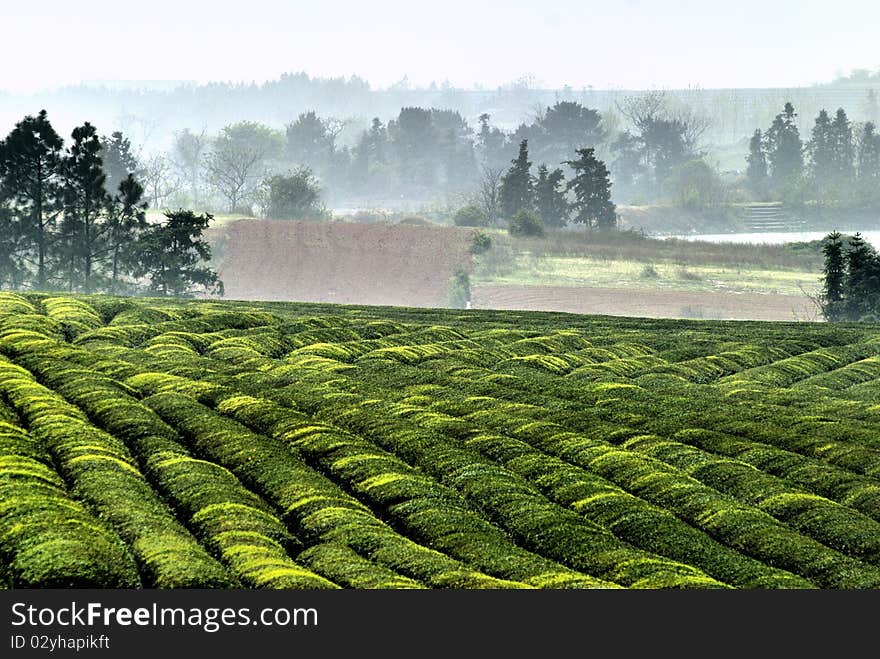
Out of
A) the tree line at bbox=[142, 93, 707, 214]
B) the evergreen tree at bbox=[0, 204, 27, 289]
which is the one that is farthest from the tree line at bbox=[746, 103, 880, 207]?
the evergreen tree at bbox=[0, 204, 27, 289]

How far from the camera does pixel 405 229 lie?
12219cm

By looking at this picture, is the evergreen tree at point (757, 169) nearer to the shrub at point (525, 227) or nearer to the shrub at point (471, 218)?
the shrub at point (471, 218)

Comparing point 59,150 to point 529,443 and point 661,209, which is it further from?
point 661,209

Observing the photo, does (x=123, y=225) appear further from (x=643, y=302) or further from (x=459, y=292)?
(x=643, y=302)

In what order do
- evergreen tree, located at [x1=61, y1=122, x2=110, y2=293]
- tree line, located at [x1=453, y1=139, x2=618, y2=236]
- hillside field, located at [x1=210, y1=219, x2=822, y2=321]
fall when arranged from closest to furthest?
1. evergreen tree, located at [x1=61, y1=122, x2=110, y2=293]
2. hillside field, located at [x1=210, y1=219, x2=822, y2=321]
3. tree line, located at [x1=453, y1=139, x2=618, y2=236]

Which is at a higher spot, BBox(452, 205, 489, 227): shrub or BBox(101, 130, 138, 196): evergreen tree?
BBox(101, 130, 138, 196): evergreen tree

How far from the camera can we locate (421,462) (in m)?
25.6

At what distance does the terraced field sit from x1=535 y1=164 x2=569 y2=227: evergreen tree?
90.7m

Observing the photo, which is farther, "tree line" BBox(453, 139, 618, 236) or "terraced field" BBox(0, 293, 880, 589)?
"tree line" BBox(453, 139, 618, 236)

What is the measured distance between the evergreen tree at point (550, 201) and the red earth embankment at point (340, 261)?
15306mm

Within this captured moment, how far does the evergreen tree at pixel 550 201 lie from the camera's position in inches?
5133

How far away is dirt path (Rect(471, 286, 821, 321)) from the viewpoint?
96.6m

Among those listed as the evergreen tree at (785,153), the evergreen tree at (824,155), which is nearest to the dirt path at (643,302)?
the evergreen tree at (824,155)

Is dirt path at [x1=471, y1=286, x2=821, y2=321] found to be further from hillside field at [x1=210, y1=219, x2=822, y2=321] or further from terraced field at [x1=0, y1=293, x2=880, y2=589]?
terraced field at [x1=0, y1=293, x2=880, y2=589]
